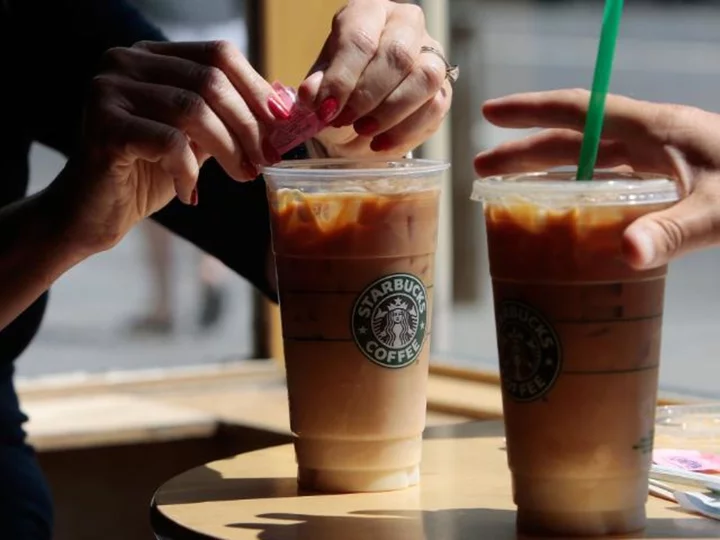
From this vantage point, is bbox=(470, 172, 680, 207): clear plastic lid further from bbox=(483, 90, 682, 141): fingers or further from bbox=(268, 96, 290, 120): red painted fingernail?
bbox=(268, 96, 290, 120): red painted fingernail

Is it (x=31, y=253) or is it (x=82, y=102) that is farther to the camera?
(x=82, y=102)

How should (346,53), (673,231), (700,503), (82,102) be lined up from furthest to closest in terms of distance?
(82,102), (346,53), (700,503), (673,231)

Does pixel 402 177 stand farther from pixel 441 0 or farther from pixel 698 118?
pixel 441 0

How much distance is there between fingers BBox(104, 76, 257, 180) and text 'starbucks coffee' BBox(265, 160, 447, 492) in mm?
51

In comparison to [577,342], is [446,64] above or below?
above

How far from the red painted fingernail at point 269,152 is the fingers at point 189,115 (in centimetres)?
2

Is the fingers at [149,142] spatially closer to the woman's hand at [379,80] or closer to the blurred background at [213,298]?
the woman's hand at [379,80]

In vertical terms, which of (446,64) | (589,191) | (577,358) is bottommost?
(577,358)

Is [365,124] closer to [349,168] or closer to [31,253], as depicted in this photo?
[349,168]

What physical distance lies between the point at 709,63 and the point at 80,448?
22.2 feet

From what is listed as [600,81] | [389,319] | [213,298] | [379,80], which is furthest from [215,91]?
[213,298]

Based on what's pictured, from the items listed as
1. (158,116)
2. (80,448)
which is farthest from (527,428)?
(80,448)

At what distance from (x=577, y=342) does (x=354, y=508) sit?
0.24 metres

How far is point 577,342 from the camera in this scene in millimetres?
875
